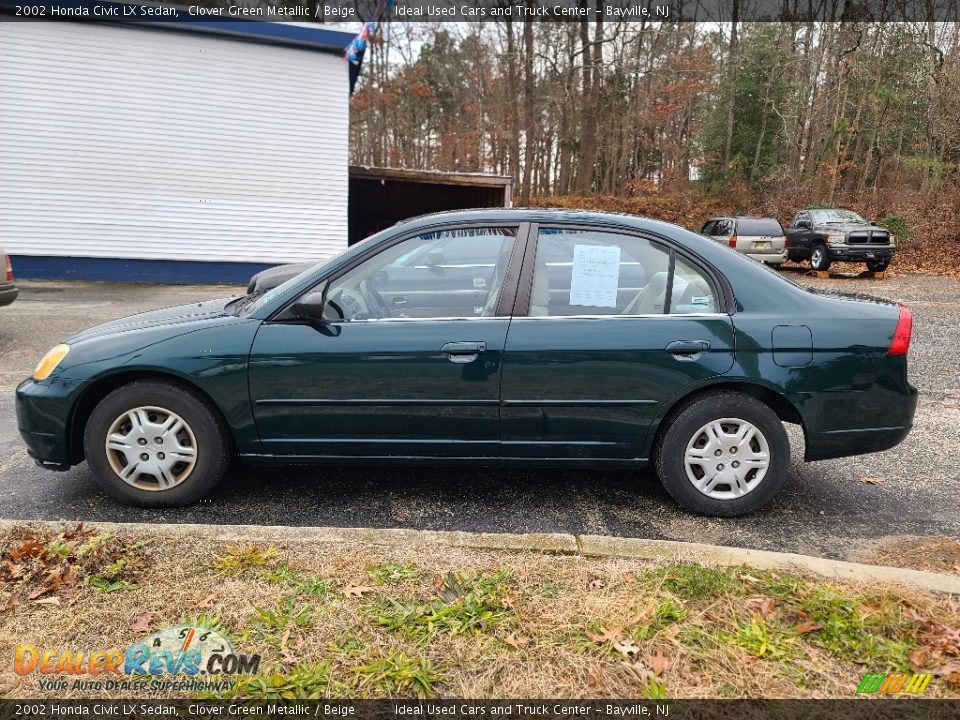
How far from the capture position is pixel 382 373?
3564 millimetres

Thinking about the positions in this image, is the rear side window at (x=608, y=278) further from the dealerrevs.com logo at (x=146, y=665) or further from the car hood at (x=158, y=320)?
the dealerrevs.com logo at (x=146, y=665)

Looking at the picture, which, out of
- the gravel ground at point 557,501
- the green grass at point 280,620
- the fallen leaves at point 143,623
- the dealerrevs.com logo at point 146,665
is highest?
the green grass at point 280,620

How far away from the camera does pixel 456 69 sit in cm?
3569

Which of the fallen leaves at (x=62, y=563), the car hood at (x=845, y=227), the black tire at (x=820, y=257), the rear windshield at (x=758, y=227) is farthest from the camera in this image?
the rear windshield at (x=758, y=227)

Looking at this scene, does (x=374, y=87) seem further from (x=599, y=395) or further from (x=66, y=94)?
(x=599, y=395)

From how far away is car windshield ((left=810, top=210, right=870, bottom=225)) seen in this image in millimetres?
19188

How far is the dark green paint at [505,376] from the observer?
356 centimetres

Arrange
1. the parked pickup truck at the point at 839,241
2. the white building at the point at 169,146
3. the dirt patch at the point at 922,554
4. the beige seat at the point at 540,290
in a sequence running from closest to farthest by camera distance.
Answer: the dirt patch at the point at 922,554 < the beige seat at the point at 540,290 < the white building at the point at 169,146 < the parked pickup truck at the point at 839,241

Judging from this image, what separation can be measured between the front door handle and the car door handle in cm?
97

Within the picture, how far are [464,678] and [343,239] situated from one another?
14.3 metres

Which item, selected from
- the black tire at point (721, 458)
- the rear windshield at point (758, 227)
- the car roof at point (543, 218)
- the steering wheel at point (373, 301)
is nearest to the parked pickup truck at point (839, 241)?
the rear windshield at point (758, 227)

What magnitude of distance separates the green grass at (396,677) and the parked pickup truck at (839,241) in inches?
750

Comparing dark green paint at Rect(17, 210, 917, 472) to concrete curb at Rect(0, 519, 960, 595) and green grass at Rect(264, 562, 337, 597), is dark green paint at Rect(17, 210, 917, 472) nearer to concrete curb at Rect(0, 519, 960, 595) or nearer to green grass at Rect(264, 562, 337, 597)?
concrete curb at Rect(0, 519, 960, 595)

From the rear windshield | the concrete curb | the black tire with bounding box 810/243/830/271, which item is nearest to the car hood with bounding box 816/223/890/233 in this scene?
the black tire with bounding box 810/243/830/271
